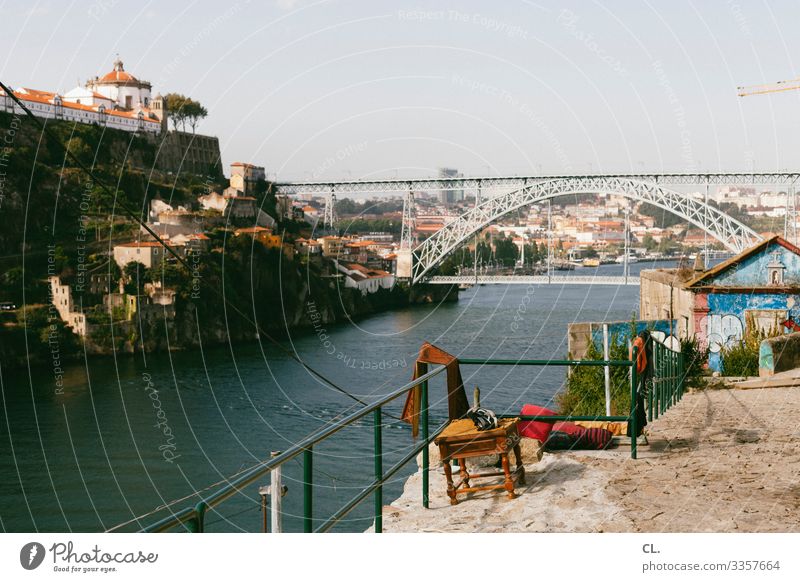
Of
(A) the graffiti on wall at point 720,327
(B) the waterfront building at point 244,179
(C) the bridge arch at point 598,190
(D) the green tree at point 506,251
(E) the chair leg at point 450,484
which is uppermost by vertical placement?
(B) the waterfront building at point 244,179

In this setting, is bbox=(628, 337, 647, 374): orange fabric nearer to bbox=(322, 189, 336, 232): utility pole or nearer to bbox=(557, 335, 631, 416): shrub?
bbox=(557, 335, 631, 416): shrub

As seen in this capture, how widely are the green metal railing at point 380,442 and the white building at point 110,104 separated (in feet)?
96.5

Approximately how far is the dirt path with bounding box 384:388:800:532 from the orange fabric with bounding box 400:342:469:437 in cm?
22

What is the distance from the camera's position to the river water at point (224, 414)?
10438 mm

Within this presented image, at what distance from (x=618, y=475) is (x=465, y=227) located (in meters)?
21.6

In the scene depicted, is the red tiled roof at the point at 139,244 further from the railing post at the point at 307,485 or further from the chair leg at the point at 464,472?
the railing post at the point at 307,485

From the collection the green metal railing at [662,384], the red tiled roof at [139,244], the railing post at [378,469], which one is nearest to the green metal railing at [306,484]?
the railing post at [378,469]

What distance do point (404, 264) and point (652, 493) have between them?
24450mm

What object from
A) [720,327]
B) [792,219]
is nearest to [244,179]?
[792,219]

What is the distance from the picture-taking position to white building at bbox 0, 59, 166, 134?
32188 millimetres

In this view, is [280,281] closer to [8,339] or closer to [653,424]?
[8,339]

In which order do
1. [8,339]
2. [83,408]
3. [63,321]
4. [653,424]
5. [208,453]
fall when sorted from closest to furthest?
[653,424] < [208,453] < [83,408] < [8,339] < [63,321]
